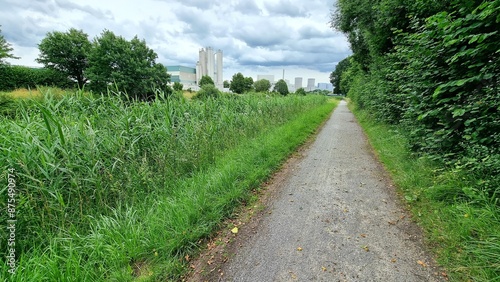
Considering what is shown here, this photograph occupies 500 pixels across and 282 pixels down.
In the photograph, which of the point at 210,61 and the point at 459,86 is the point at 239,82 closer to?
the point at 210,61

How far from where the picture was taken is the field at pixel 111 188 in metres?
1.90

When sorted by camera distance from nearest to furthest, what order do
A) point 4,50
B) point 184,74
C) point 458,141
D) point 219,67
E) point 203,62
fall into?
1. point 458,141
2. point 4,50
3. point 184,74
4. point 203,62
5. point 219,67

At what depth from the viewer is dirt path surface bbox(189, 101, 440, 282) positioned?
1.79 metres

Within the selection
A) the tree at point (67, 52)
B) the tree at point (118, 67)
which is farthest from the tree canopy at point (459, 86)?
the tree at point (67, 52)

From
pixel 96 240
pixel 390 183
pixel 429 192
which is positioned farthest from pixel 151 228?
pixel 390 183

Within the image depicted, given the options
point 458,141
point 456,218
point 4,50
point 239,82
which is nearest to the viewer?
point 456,218

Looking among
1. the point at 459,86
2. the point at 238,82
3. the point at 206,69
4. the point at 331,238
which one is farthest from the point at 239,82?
the point at 331,238

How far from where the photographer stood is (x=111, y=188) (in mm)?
2762

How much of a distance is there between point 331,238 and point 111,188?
283 centimetres

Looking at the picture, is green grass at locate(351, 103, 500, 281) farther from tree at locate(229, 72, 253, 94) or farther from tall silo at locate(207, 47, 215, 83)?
tall silo at locate(207, 47, 215, 83)

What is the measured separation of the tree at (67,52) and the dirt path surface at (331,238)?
3749 centimetres

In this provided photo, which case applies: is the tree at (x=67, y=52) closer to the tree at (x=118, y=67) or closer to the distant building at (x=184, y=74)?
the tree at (x=118, y=67)

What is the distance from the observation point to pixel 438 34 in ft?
9.65

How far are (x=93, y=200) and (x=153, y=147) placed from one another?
130 cm
